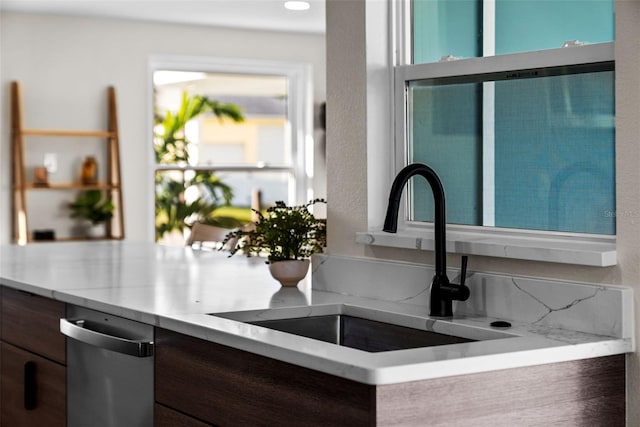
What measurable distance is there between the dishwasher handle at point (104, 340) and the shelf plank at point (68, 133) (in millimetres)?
4614

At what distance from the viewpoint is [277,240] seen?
273cm

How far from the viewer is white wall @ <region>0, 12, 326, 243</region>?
695cm

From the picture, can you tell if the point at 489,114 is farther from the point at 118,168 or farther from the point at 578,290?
the point at 118,168

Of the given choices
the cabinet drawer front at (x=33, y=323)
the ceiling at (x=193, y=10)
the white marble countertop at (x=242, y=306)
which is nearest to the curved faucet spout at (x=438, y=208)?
the white marble countertop at (x=242, y=306)

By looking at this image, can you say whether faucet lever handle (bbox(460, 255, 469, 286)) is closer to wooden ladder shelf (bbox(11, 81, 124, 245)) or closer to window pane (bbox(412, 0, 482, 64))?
window pane (bbox(412, 0, 482, 64))

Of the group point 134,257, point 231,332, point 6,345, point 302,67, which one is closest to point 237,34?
point 302,67

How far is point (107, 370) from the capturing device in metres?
2.40

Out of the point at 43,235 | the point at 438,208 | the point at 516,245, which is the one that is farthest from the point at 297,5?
the point at 516,245

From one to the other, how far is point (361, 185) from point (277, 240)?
0.35 metres

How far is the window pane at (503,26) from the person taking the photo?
216cm

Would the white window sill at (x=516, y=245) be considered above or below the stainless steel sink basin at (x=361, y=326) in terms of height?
above

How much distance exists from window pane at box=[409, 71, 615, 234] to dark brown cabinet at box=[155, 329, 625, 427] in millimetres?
381

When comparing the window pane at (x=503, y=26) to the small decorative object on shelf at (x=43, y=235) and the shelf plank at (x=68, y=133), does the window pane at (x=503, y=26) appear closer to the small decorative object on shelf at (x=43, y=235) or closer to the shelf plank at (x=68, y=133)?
the shelf plank at (x=68, y=133)

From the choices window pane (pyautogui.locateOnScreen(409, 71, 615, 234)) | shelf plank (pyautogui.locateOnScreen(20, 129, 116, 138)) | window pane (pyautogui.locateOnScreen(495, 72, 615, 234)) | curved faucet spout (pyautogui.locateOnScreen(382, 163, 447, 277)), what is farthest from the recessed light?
curved faucet spout (pyautogui.locateOnScreen(382, 163, 447, 277))
